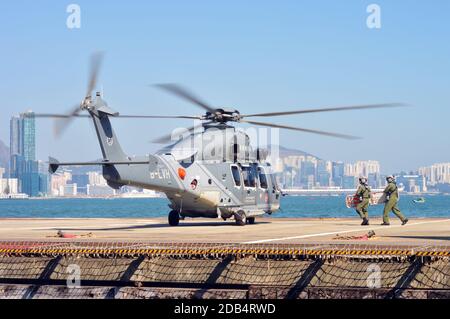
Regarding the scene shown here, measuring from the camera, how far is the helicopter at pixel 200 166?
35906mm

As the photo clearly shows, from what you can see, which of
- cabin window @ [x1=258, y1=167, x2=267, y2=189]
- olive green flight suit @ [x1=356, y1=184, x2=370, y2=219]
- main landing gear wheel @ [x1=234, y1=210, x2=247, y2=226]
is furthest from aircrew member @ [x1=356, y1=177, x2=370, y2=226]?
main landing gear wheel @ [x1=234, y1=210, x2=247, y2=226]

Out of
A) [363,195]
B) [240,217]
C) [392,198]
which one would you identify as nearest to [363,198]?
[363,195]

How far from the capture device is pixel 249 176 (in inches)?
1630

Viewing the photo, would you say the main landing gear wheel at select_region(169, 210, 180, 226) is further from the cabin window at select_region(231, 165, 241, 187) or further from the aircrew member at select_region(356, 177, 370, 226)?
the aircrew member at select_region(356, 177, 370, 226)

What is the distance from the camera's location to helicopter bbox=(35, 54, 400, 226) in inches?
1414

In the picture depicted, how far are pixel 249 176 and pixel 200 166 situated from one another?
3.14 m

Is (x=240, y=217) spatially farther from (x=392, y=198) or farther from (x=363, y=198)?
(x=392, y=198)

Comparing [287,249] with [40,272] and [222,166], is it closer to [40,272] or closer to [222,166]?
[40,272]

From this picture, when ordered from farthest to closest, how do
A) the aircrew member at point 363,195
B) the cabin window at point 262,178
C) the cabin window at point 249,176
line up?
the cabin window at point 262,178 → the cabin window at point 249,176 → the aircrew member at point 363,195

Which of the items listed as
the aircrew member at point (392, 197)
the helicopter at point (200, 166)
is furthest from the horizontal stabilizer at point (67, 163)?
the aircrew member at point (392, 197)

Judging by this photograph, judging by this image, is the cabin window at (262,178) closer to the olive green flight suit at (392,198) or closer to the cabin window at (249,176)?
the cabin window at (249,176)

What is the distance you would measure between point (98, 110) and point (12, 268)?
528 inches

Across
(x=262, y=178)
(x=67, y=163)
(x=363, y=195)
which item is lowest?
(x=363, y=195)
